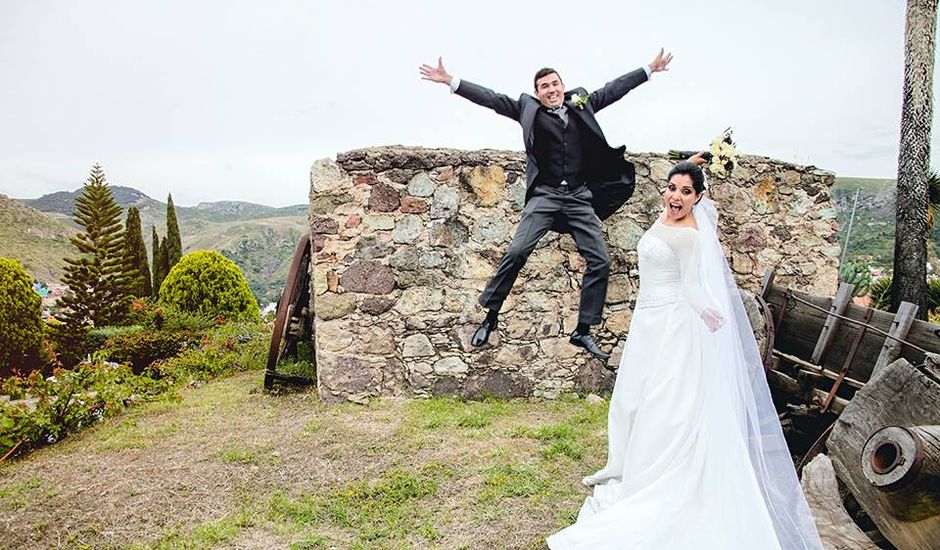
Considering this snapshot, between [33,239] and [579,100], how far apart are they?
30448mm

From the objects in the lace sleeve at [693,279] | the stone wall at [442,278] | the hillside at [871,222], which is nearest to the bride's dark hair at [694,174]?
the lace sleeve at [693,279]

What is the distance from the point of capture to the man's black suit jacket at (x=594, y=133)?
4461mm

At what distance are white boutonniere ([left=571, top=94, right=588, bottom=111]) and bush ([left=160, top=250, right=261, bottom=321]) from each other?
26.6 ft

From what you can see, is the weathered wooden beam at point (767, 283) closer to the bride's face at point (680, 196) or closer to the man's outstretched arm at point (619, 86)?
the bride's face at point (680, 196)

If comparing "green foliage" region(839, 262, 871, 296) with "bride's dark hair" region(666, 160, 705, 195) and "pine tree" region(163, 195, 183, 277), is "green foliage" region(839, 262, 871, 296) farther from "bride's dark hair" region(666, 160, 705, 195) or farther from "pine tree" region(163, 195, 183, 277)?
"pine tree" region(163, 195, 183, 277)

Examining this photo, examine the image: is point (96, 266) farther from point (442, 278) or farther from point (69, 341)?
point (442, 278)

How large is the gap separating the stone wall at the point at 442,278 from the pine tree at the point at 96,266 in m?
6.82

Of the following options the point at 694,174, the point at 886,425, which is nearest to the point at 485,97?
the point at 694,174

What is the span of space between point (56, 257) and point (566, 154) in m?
29.4

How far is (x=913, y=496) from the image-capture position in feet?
7.73

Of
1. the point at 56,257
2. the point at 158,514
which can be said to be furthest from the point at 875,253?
the point at 56,257

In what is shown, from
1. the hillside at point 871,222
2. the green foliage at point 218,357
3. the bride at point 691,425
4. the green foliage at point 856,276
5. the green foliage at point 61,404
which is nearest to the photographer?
the bride at point 691,425

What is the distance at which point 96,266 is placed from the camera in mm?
10461

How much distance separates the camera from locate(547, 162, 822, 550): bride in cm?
294
